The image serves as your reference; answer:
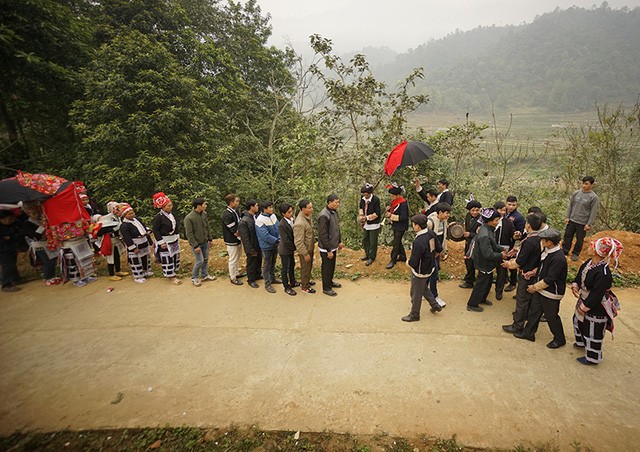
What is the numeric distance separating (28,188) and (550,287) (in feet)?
29.1

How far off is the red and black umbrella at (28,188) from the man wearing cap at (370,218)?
6140mm

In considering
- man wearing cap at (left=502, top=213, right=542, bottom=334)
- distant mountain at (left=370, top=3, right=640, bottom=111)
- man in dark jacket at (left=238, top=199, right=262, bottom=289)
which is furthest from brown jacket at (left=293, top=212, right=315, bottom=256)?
distant mountain at (left=370, top=3, right=640, bottom=111)

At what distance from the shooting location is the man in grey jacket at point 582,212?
653cm

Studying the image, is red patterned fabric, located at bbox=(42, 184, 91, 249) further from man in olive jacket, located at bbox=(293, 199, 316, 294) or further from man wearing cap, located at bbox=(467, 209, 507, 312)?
man wearing cap, located at bbox=(467, 209, 507, 312)

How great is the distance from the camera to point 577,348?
13.7 ft

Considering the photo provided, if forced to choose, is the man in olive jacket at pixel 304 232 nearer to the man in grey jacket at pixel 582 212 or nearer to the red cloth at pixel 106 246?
the red cloth at pixel 106 246

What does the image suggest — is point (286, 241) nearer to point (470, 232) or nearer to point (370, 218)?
point (370, 218)

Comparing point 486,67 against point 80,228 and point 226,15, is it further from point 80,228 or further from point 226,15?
point 80,228

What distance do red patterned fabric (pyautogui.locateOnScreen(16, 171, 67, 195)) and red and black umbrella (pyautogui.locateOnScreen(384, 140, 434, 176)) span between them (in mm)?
6643

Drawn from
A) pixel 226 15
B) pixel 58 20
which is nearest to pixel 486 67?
pixel 226 15

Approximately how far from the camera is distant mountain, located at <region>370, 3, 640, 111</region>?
67.3 metres

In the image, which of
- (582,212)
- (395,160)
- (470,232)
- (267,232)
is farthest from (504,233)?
(267,232)

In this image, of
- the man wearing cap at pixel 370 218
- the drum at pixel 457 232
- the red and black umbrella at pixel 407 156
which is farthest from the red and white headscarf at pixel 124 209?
the drum at pixel 457 232

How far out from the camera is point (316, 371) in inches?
156
